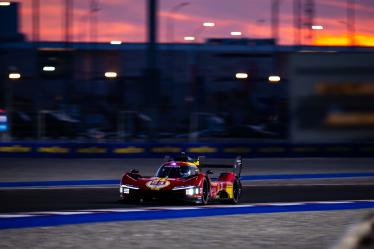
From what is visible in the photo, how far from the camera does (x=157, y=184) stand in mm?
15492

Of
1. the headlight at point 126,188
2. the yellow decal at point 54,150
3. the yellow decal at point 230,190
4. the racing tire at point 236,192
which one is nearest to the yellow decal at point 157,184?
the headlight at point 126,188

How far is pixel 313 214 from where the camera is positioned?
14.1 m

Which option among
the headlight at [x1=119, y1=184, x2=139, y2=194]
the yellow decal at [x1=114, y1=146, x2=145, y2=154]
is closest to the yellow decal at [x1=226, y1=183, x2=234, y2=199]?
the headlight at [x1=119, y1=184, x2=139, y2=194]

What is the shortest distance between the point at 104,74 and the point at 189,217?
127 ft

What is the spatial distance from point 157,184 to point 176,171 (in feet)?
2.43

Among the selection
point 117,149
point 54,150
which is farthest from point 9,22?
point 117,149

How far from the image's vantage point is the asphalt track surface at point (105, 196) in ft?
50.9

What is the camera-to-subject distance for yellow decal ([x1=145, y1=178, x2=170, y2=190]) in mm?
15406

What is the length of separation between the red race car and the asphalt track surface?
0.28 meters

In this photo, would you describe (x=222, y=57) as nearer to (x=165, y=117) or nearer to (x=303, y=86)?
(x=165, y=117)

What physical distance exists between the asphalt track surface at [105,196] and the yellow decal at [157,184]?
0.37 m

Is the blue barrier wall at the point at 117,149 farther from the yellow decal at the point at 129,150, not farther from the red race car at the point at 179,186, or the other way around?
the red race car at the point at 179,186

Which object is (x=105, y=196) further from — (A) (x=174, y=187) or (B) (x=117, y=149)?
(B) (x=117, y=149)

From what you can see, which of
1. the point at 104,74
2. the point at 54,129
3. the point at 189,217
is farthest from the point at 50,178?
the point at 104,74
